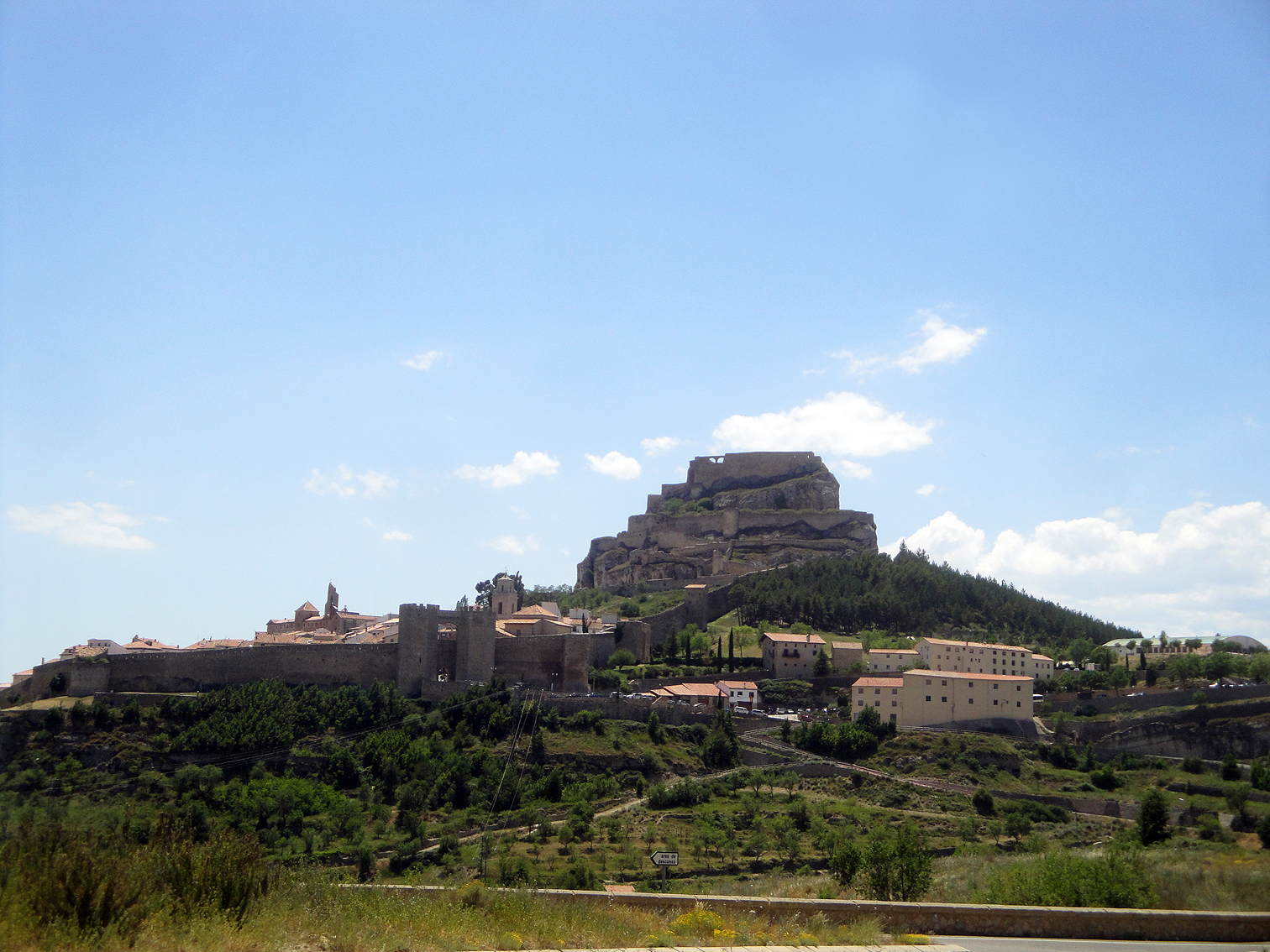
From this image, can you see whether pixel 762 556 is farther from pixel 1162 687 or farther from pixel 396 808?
pixel 396 808

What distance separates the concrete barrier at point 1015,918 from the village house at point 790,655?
3635cm

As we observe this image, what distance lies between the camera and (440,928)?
8.94m

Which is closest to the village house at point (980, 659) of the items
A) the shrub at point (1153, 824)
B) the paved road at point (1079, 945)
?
the shrub at point (1153, 824)

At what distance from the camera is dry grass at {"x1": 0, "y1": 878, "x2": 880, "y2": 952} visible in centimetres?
772

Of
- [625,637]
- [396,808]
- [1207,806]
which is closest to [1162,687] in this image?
[1207,806]

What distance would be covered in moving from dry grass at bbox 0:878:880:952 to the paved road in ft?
3.56

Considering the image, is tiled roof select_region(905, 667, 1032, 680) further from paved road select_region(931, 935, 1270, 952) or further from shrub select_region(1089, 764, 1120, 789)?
paved road select_region(931, 935, 1270, 952)

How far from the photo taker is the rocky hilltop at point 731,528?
224 feet

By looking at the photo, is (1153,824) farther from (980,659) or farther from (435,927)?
(980,659)

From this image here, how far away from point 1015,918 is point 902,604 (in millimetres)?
46984

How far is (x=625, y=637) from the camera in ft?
162

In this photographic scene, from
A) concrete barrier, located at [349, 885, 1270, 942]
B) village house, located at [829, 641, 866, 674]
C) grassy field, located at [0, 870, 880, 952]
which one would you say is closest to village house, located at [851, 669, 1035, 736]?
village house, located at [829, 641, 866, 674]

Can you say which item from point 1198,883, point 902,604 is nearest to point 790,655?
point 902,604

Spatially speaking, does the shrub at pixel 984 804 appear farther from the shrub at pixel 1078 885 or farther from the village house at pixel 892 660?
the shrub at pixel 1078 885
